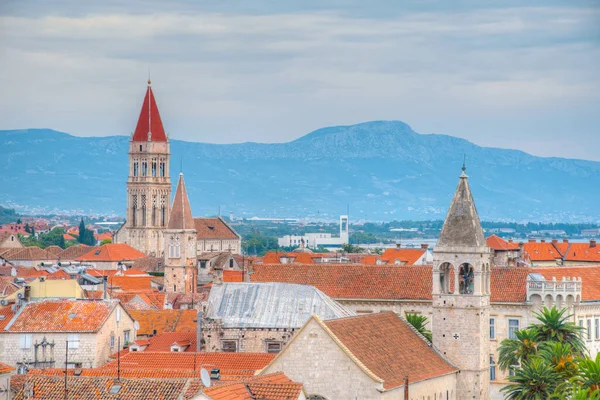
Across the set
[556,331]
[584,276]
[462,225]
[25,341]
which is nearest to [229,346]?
[25,341]

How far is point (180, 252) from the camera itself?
150875mm

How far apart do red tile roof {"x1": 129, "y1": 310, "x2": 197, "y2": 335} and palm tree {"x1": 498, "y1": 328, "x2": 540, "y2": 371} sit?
25197 mm

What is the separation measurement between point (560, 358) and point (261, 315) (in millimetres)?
18361

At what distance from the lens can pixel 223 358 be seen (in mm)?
71062

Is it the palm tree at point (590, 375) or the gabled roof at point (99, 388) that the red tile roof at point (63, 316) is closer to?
the gabled roof at point (99, 388)

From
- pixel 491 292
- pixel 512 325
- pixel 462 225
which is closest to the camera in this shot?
pixel 462 225

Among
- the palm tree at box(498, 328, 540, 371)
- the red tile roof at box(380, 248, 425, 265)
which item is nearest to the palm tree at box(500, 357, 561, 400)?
the palm tree at box(498, 328, 540, 371)

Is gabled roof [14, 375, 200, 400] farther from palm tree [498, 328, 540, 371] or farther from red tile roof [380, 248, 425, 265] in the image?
red tile roof [380, 248, 425, 265]

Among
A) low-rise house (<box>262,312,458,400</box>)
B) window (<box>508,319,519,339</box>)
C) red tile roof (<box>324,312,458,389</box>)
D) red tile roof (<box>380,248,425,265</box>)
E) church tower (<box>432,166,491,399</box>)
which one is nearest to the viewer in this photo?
low-rise house (<box>262,312,458,400</box>)

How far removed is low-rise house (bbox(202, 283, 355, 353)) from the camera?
76625 millimetres

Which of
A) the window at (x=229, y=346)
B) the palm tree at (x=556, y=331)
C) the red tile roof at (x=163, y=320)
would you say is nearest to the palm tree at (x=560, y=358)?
the palm tree at (x=556, y=331)

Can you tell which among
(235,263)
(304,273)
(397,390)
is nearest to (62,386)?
(397,390)

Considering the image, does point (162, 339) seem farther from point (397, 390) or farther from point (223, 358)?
point (397, 390)

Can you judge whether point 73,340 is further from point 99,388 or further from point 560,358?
point 560,358
